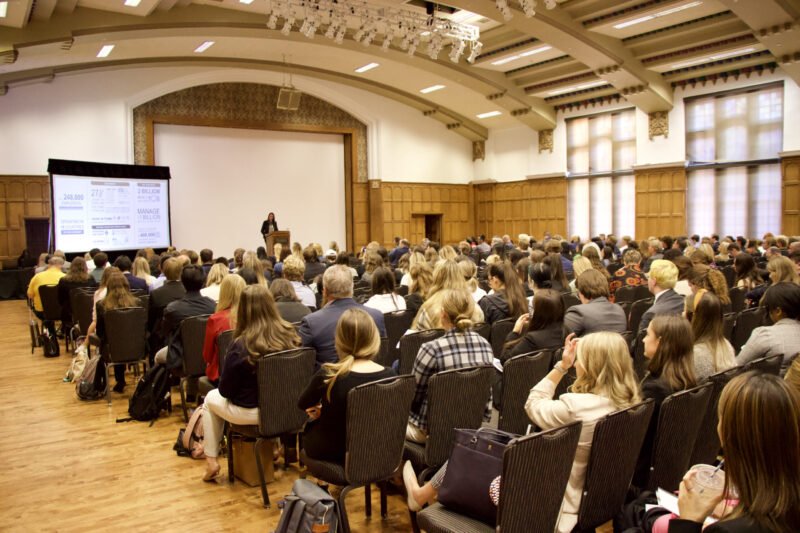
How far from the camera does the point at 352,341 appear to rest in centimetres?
300

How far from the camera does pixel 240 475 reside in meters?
4.04

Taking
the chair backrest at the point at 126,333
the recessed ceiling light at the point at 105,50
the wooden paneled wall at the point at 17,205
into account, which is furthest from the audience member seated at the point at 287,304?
the wooden paneled wall at the point at 17,205

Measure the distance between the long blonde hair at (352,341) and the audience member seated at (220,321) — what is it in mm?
1500

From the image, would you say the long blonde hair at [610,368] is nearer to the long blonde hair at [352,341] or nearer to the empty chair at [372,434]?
the empty chair at [372,434]

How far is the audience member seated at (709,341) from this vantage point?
337cm

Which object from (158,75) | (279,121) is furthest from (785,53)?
(158,75)

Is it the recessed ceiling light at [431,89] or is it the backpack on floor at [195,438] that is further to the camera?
the recessed ceiling light at [431,89]

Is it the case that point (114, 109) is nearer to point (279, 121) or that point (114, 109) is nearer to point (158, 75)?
point (158, 75)

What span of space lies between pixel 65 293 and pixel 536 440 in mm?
A: 7000

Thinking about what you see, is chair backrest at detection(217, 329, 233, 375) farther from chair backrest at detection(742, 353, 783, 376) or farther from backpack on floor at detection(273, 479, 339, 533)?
chair backrest at detection(742, 353, 783, 376)

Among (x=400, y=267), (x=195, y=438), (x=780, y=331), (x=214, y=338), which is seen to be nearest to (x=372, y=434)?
(x=214, y=338)

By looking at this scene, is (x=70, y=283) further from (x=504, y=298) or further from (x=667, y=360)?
(x=667, y=360)

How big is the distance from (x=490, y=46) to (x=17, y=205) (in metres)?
12.4

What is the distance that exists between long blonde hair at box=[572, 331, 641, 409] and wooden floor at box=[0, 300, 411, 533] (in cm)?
149
